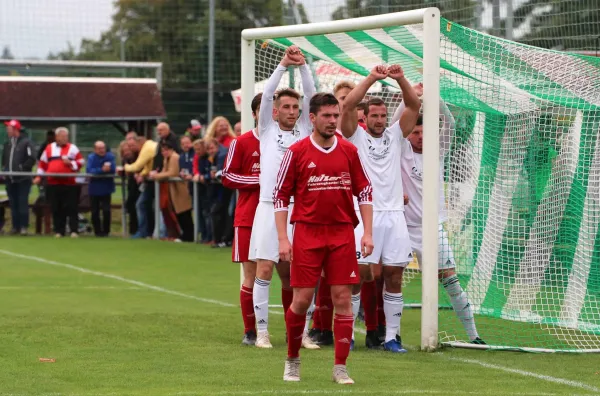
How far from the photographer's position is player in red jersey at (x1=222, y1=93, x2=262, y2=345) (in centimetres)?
977

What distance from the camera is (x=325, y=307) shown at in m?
9.81

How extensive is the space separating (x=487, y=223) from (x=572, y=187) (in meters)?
0.85

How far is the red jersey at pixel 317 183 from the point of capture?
25.4 feet

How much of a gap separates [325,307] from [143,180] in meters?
11.9

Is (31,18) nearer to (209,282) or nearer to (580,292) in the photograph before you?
(209,282)

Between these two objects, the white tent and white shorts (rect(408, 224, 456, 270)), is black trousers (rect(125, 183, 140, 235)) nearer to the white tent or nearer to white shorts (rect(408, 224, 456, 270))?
the white tent

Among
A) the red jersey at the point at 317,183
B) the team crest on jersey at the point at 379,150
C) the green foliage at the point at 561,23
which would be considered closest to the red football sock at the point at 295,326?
the red jersey at the point at 317,183

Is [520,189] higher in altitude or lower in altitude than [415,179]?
lower

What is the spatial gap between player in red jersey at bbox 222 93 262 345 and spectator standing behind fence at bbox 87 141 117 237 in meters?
12.3

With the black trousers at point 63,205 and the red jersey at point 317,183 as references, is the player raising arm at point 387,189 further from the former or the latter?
the black trousers at point 63,205

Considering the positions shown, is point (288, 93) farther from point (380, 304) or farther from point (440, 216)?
point (380, 304)

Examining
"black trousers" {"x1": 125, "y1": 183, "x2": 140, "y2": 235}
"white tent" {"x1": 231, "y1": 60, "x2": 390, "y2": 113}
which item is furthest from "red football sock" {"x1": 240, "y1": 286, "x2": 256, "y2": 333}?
"black trousers" {"x1": 125, "y1": 183, "x2": 140, "y2": 235}

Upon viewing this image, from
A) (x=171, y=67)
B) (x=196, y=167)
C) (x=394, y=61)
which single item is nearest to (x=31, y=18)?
(x=171, y=67)

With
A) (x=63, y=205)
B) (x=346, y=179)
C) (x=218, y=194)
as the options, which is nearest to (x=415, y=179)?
(x=346, y=179)
